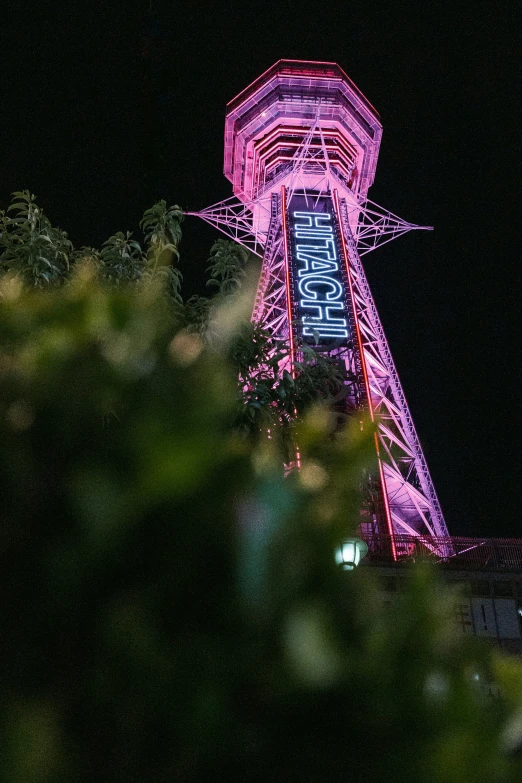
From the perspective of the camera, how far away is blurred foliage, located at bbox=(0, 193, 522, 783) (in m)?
1.18

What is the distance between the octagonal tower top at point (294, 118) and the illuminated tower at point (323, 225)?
45mm

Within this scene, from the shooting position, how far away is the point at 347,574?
1.38 metres

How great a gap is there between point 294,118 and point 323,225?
7300mm

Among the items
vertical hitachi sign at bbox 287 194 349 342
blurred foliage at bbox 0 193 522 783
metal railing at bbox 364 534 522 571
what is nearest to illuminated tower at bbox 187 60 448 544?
vertical hitachi sign at bbox 287 194 349 342

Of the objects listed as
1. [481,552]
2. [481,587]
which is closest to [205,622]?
[481,587]

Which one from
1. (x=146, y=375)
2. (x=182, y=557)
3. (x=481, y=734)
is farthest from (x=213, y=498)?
(x=481, y=734)

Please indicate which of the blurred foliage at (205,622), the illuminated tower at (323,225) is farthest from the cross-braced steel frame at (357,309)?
the blurred foliage at (205,622)

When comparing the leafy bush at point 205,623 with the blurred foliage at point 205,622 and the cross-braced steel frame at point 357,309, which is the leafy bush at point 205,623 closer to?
the blurred foliage at point 205,622

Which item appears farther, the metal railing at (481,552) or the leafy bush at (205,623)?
the metal railing at (481,552)

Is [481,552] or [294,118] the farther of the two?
[294,118]

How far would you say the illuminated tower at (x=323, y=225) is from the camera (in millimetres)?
22078

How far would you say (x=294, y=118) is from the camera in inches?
1273

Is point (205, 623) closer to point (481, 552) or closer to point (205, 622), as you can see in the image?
point (205, 622)

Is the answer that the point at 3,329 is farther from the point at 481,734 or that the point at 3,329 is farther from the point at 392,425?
the point at 392,425
